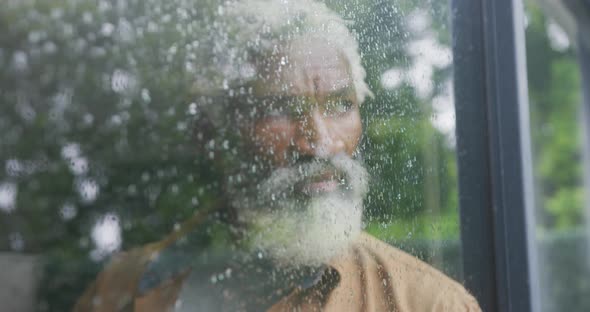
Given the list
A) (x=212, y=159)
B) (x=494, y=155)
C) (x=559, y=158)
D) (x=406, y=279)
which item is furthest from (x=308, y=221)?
(x=559, y=158)

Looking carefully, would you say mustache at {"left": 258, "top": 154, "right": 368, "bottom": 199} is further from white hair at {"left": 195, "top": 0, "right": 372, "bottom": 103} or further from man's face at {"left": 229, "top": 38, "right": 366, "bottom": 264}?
white hair at {"left": 195, "top": 0, "right": 372, "bottom": 103}

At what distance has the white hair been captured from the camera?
864mm

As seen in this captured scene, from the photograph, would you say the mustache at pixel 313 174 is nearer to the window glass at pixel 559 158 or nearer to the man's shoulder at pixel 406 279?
the man's shoulder at pixel 406 279

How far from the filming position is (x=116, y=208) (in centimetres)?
70

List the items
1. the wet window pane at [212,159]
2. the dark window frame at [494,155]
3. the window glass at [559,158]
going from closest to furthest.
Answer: the wet window pane at [212,159]
the dark window frame at [494,155]
the window glass at [559,158]

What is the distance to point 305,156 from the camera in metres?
1.04

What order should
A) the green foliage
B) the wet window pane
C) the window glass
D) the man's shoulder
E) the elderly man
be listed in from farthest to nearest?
the green foliage
the window glass
the man's shoulder
the elderly man
the wet window pane

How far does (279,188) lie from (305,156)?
86 mm

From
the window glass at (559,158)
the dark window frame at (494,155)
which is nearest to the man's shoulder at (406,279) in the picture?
the dark window frame at (494,155)

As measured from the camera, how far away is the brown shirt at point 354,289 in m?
0.72

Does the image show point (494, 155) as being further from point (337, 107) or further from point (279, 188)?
point (279, 188)

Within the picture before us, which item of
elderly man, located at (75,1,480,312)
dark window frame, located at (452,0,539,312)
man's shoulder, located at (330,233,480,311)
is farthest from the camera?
dark window frame, located at (452,0,539,312)

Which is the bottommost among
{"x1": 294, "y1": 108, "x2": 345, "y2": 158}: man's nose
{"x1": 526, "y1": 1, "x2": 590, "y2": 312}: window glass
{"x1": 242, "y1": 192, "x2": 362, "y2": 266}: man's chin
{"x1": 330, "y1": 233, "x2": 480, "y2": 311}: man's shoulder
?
{"x1": 526, "y1": 1, "x2": 590, "y2": 312}: window glass

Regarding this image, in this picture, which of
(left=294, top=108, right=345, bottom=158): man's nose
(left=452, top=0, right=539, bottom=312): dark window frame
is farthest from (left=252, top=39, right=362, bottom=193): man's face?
(left=452, top=0, right=539, bottom=312): dark window frame
